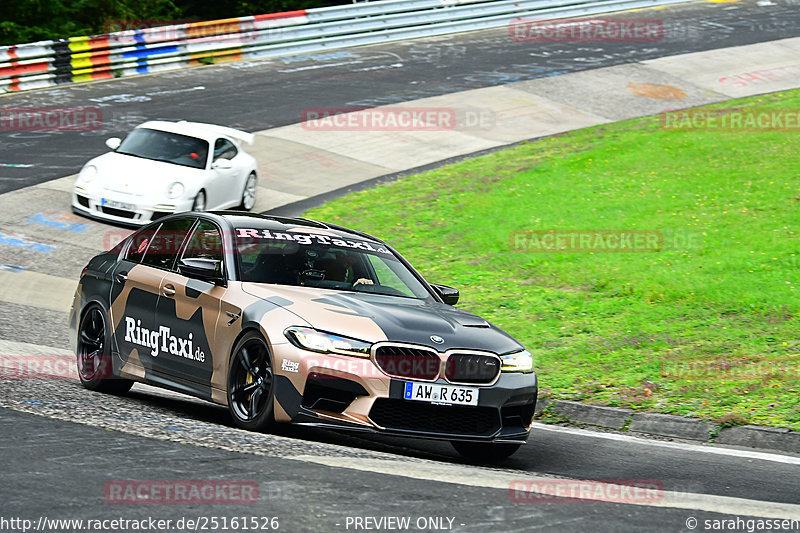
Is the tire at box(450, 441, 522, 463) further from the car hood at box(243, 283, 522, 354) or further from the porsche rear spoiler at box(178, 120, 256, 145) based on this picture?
the porsche rear spoiler at box(178, 120, 256, 145)

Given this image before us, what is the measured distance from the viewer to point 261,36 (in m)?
31.7

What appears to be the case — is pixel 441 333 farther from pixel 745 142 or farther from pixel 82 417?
pixel 745 142

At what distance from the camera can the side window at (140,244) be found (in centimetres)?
902

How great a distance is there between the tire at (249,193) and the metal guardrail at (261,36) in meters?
10.0

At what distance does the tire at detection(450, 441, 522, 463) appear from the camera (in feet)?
25.7

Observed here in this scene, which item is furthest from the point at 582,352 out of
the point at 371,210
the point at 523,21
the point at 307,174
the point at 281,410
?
the point at 523,21

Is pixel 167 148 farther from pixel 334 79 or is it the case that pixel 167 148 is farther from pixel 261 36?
pixel 261 36

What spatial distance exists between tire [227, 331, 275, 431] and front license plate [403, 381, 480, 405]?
0.90m

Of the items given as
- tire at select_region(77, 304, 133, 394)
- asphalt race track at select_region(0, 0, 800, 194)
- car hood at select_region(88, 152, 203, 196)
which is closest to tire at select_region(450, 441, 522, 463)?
tire at select_region(77, 304, 133, 394)

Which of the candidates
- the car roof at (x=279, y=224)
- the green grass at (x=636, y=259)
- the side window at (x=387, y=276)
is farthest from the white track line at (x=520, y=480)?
the green grass at (x=636, y=259)

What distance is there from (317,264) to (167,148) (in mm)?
10775

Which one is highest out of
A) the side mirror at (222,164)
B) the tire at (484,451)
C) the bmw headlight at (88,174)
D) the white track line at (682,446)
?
the bmw headlight at (88,174)

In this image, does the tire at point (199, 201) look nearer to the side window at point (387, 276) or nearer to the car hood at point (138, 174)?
the car hood at point (138, 174)

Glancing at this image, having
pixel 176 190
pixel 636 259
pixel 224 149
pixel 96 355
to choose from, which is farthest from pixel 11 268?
pixel 636 259
